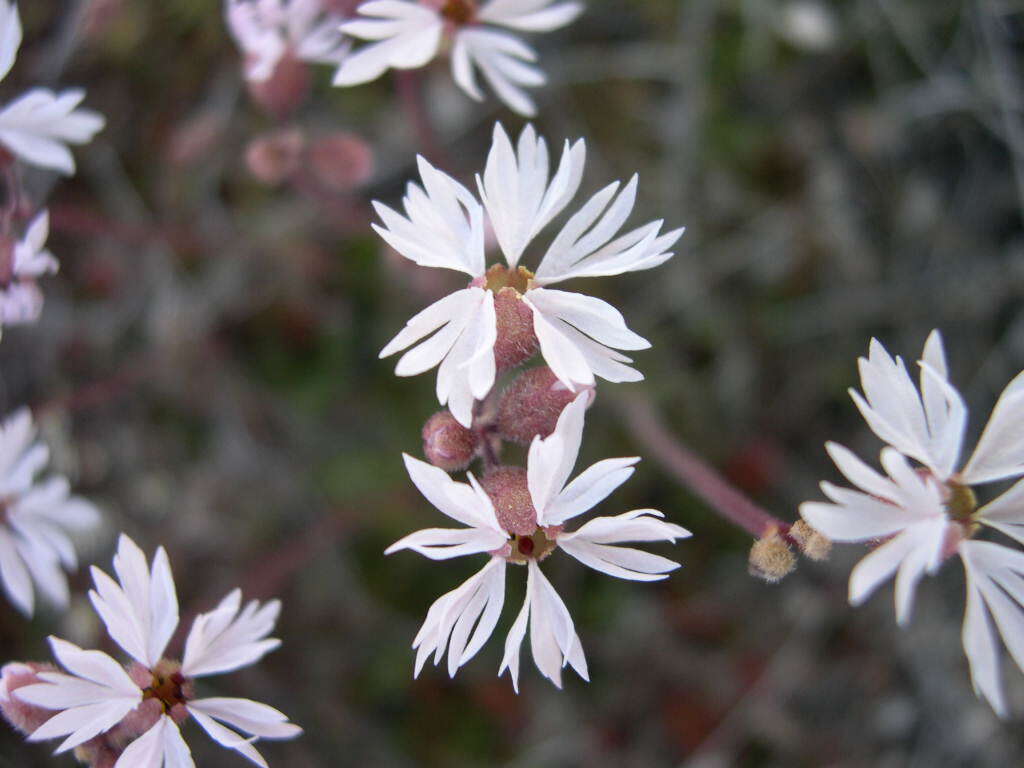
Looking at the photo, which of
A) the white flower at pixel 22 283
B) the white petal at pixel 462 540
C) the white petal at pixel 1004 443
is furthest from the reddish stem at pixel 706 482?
the white flower at pixel 22 283

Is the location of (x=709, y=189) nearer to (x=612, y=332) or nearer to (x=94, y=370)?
(x=612, y=332)

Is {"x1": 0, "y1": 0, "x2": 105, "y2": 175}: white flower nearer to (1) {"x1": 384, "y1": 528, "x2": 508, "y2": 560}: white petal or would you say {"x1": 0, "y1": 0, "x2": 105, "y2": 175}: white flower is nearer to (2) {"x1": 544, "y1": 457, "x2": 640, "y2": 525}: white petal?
(1) {"x1": 384, "y1": 528, "x2": 508, "y2": 560}: white petal

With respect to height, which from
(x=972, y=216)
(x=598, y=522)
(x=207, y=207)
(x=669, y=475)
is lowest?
(x=669, y=475)

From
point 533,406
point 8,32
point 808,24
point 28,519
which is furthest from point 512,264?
point 808,24

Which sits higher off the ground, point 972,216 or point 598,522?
point 598,522

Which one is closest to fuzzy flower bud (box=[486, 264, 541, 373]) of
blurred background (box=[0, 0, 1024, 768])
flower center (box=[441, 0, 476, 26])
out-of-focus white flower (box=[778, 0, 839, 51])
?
flower center (box=[441, 0, 476, 26])

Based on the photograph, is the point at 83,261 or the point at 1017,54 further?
the point at 83,261

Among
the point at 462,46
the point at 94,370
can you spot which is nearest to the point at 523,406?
the point at 462,46
